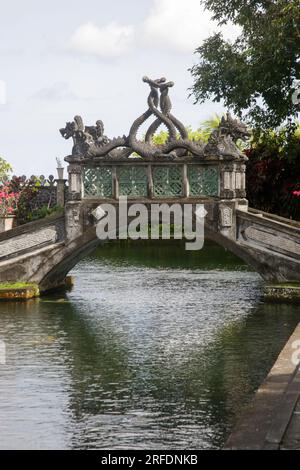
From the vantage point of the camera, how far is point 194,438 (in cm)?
1134

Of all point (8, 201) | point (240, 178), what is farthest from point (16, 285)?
point (8, 201)

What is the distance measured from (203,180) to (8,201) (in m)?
20.6

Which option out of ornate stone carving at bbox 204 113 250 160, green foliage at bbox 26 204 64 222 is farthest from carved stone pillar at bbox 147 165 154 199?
green foliage at bbox 26 204 64 222

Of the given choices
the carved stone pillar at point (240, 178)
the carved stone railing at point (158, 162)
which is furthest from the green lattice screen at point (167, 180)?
the carved stone pillar at point (240, 178)

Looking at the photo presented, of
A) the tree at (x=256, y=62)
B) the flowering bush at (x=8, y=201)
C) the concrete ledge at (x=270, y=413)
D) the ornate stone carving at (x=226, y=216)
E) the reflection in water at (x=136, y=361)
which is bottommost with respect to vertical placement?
the reflection in water at (x=136, y=361)

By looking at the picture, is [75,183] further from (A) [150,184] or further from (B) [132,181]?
(A) [150,184]

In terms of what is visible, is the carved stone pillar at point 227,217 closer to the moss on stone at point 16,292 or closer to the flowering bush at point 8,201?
the moss on stone at point 16,292

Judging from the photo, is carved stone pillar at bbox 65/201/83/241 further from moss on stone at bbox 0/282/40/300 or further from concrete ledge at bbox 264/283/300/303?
concrete ledge at bbox 264/283/300/303

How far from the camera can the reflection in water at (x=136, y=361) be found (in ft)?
38.8

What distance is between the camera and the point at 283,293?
75.5 ft

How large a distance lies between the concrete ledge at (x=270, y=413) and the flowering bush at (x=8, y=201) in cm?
2986

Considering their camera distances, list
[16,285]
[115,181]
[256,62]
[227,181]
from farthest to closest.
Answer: [256,62]
[16,285]
[115,181]
[227,181]

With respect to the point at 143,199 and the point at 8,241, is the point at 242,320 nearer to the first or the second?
the point at 143,199
